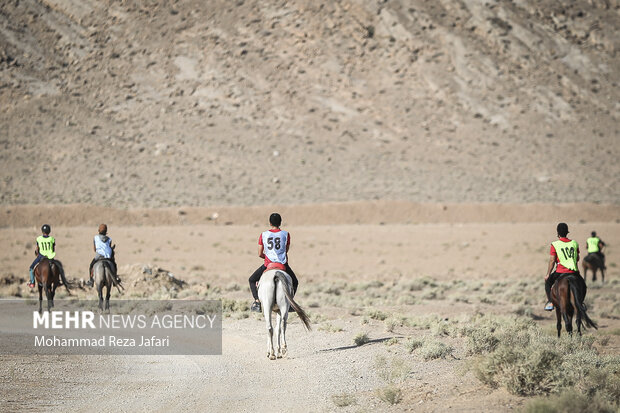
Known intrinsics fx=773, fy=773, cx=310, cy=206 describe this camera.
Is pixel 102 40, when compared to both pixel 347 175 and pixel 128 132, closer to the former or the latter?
pixel 128 132

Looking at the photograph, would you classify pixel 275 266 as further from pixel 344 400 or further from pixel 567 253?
pixel 567 253

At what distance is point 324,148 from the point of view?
7094 cm

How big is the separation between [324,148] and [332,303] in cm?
4801

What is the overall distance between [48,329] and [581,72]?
250 ft

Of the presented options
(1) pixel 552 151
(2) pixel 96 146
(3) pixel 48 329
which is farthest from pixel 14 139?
(3) pixel 48 329

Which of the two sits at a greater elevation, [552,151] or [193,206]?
[552,151]

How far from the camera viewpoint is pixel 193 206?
60500mm

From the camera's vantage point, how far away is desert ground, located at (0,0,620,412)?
34469 millimetres

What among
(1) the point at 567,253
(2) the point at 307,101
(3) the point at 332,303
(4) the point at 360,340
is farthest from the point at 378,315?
(2) the point at 307,101

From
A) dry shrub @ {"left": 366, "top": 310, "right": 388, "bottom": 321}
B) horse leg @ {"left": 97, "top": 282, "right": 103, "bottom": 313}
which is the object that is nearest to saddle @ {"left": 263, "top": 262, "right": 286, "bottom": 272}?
dry shrub @ {"left": 366, "top": 310, "right": 388, "bottom": 321}

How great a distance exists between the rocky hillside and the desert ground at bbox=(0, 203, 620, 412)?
7.85 m

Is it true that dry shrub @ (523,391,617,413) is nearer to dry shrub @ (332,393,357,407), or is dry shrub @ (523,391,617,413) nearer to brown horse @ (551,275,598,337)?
dry shrub @ (332,393,357,407)

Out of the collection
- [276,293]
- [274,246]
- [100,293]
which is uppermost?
[274,246]

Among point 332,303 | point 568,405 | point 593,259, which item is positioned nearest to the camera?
point 568,405
